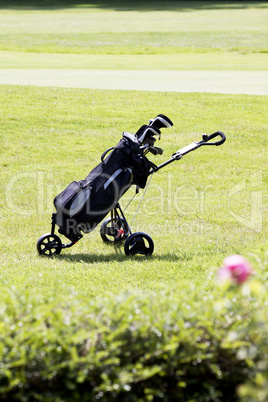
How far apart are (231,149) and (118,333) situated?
24.9 feet

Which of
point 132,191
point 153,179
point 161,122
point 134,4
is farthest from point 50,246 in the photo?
point 134,4

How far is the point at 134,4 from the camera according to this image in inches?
1660

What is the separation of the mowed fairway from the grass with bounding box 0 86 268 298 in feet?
0.06

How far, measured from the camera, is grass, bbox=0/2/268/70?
17875 mm

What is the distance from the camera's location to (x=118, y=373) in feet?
8.93

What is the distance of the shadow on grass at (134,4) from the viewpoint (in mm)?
39281

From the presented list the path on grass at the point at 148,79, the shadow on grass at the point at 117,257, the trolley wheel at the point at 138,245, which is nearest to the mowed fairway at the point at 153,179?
the shadow on grass at the point at 117,257

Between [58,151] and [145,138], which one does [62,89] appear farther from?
[145,138]

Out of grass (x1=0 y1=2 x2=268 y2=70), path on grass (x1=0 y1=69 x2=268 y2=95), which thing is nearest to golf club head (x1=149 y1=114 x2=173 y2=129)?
path on grass (x1=0 y1=69 x2=268 y2=95)

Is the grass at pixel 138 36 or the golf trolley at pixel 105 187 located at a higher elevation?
the grass at pixel 138 36

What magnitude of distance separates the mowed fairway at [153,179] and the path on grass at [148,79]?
2.19 feet

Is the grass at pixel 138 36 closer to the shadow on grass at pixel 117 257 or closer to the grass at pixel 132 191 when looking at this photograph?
the grass at pixel 132 191

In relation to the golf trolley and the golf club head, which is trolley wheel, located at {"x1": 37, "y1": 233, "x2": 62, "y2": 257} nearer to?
the golf trolley

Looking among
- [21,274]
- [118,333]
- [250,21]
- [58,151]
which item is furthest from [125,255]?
[250,21]
